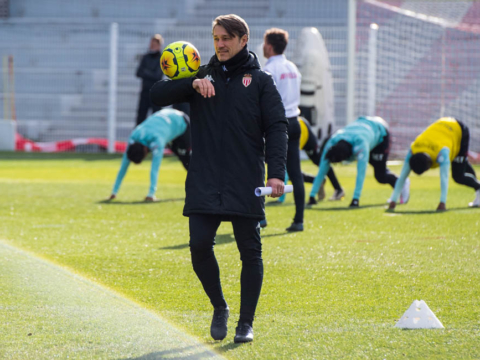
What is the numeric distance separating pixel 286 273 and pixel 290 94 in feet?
8.70

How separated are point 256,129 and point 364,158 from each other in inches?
257

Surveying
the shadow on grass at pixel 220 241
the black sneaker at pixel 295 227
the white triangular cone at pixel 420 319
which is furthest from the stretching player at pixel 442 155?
the white triangular cone at pixel 420 319

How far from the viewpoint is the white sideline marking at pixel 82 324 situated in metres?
3.83

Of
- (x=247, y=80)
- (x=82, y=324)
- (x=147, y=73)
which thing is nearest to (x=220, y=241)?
(x=82, y=324)

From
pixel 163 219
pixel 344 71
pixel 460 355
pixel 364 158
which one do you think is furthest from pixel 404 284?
pixel 344 71

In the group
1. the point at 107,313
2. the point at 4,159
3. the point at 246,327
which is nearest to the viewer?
the point at 246,327

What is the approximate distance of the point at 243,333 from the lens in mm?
4023

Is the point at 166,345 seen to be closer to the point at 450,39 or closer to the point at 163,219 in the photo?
the point at 163,219

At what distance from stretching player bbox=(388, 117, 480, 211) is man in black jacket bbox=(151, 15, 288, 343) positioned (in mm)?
5830

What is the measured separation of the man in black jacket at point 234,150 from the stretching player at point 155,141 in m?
6.72

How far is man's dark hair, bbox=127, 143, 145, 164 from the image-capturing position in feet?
35.3

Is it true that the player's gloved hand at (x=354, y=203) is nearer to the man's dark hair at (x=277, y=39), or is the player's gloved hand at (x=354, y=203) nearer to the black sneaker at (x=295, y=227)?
the black sneaker at (x=295, y=227)

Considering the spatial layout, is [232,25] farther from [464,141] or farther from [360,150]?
[464,141]

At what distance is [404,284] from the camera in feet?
17.9
